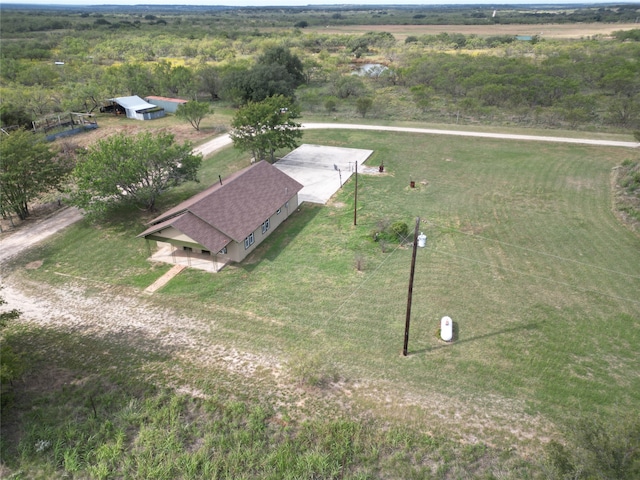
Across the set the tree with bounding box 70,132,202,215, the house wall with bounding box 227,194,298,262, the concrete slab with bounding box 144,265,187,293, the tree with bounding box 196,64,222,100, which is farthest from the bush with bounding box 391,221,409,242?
the tree with bounding box 196,64,222,100

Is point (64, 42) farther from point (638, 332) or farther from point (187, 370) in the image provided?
point (638, 332)

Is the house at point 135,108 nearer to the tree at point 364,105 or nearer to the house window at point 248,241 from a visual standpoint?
the tree at point 364,105

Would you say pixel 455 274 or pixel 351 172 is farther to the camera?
pixel 351 172

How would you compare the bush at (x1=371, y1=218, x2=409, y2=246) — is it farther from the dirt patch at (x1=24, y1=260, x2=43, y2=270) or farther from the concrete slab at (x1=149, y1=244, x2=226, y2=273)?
the dirt patch at (x1=24, y1=260, x2=43, y2=270)

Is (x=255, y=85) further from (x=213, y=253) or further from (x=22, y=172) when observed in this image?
(x=213, y=253)

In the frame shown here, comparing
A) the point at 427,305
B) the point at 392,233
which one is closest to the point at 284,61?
the point at 392,233

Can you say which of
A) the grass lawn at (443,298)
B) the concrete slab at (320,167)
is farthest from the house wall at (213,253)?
the concrete slab at (320,167)

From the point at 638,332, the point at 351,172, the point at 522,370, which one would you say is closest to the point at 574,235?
the point at 638,332
